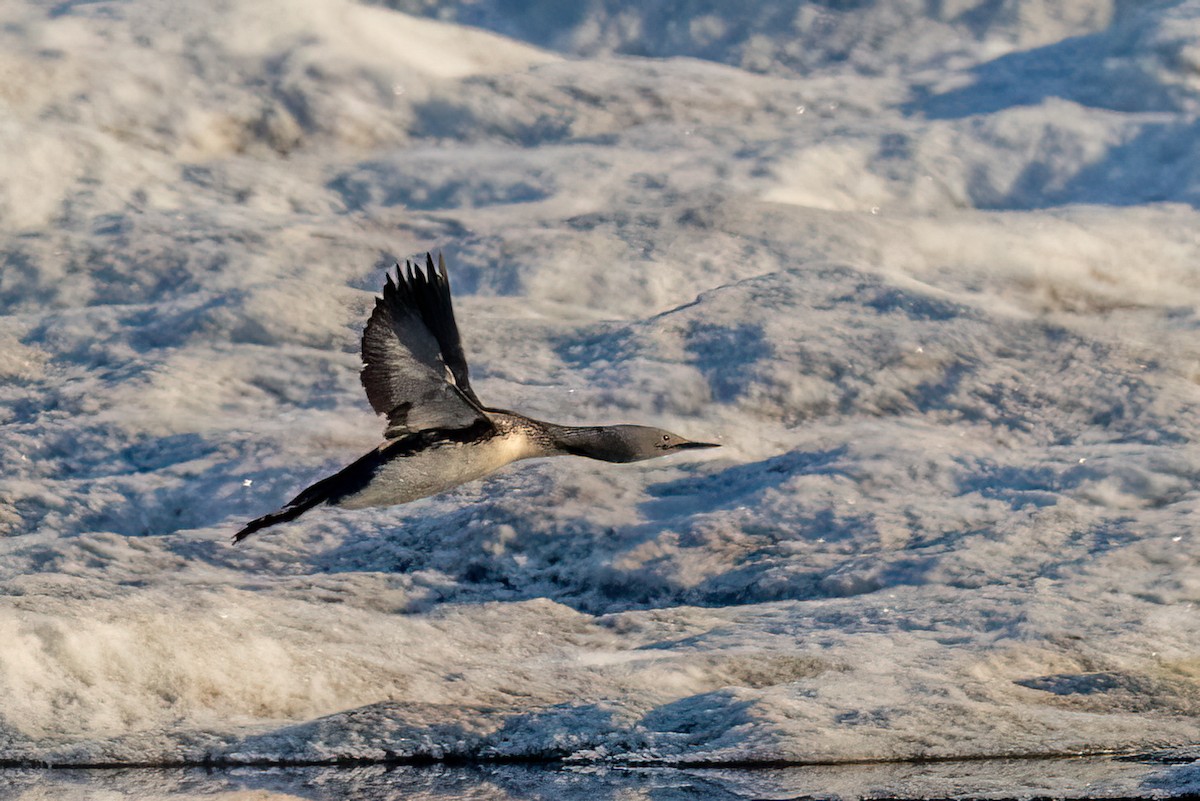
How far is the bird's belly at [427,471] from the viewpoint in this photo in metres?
5.12

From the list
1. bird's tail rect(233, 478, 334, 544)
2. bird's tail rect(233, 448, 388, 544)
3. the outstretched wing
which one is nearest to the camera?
the outstretched wing

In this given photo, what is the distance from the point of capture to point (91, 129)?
9523mm

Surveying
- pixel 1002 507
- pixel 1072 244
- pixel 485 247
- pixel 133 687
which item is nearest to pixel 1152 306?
pixel 1072 244

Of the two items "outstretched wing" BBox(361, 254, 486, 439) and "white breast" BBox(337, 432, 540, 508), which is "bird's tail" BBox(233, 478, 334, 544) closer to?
"white breast" BBox(337, 432, 540, 508)

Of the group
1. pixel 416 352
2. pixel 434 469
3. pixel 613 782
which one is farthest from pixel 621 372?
pixel 613 782

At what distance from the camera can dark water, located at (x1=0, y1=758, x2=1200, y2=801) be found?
4.28m

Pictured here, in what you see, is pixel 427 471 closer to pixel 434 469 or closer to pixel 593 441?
pixel 434 469

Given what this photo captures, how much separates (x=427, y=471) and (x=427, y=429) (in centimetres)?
15

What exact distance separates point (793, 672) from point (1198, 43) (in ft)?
23.0

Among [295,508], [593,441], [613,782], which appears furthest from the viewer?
[593,441]

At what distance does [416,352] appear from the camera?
4754 mm

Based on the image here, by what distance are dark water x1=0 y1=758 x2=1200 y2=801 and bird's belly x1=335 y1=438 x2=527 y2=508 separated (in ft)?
3.22

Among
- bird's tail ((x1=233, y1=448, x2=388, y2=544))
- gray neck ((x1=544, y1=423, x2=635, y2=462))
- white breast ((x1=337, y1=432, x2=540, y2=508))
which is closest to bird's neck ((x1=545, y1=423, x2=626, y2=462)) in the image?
gray neck ((x1=544, y1=423, x2=635, y2=462))

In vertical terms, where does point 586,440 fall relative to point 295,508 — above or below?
above
